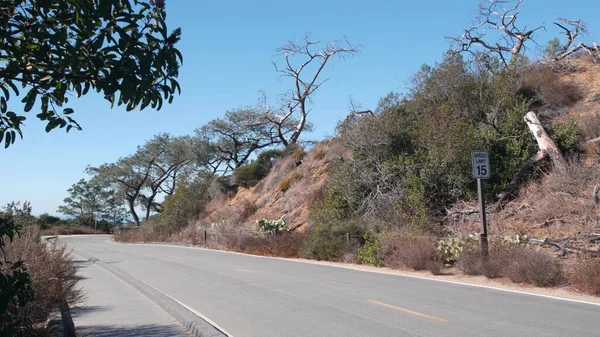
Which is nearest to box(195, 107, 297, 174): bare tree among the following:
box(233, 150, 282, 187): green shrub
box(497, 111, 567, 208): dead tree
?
box(233, 150, 282, 187): green shrub

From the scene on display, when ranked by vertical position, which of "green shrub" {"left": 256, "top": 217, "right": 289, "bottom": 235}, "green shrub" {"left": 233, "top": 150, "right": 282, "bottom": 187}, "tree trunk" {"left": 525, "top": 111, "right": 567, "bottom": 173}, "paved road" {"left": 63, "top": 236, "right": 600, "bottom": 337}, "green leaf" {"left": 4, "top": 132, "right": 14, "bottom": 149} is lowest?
"paved road" {"left": 63, "top": 236, "right": 600, "bottom": 337}

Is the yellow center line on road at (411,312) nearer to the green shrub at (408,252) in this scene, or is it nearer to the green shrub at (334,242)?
the green shrub at (408,252)

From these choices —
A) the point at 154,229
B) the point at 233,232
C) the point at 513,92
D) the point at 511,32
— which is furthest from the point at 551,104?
the point at 154,229

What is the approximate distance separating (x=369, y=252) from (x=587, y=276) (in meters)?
9.17

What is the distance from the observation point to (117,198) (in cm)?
7669

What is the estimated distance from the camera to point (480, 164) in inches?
669

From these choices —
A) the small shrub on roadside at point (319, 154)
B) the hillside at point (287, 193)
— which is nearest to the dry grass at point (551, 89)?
the hillside at point (287, 193)

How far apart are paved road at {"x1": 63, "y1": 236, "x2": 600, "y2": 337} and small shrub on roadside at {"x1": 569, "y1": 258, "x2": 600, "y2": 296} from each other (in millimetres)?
1264

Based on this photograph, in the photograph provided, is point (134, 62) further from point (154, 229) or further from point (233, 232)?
A: point (154, 229)

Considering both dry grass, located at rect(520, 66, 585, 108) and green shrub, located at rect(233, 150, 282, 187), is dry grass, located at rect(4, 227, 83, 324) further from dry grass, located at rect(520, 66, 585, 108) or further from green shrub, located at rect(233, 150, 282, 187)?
green shrub, located at rect(233, 150, 282, 187)

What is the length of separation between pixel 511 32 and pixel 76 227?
66.1m

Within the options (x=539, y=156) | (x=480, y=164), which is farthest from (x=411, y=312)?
(x=539, y=156)

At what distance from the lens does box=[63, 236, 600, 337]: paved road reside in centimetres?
894

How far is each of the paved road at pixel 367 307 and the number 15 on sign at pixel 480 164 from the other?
13.1 ft
